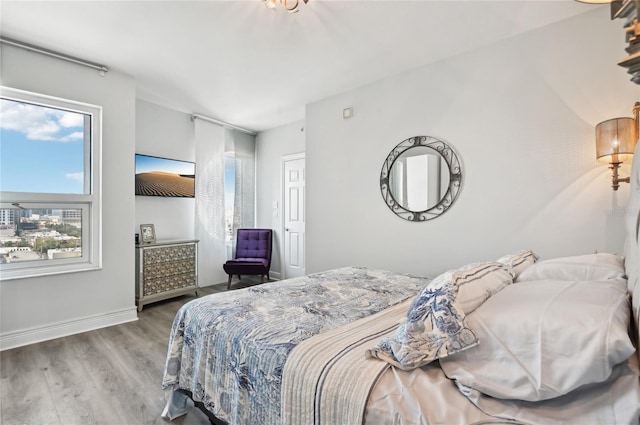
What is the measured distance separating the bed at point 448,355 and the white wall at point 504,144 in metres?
0.91

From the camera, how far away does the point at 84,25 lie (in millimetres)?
2324

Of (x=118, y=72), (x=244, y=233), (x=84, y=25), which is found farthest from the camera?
(x=244, y=233)

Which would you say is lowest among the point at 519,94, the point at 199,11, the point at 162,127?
the point at 519,94

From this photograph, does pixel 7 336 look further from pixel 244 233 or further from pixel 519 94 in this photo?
pixel 519 94

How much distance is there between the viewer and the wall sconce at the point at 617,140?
182 cm

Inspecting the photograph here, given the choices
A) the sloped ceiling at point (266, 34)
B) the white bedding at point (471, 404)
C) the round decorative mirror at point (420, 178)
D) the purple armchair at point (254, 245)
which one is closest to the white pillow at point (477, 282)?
the white bedding at point (471, 404)

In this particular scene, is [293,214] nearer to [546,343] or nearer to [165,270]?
[165,270]

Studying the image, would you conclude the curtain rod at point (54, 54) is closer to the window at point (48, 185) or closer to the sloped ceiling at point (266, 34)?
the sloped ceiling at point (266, 34)

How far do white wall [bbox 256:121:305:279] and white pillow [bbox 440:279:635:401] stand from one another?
165 inches

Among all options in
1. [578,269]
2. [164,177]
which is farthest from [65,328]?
[578,269]

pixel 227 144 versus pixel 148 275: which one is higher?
pixel 227 144

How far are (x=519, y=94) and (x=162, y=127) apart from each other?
4.20m

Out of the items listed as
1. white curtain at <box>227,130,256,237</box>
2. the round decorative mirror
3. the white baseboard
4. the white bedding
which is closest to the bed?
the white bedding

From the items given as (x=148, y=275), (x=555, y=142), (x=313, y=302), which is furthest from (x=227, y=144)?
(x=555, y=142)
